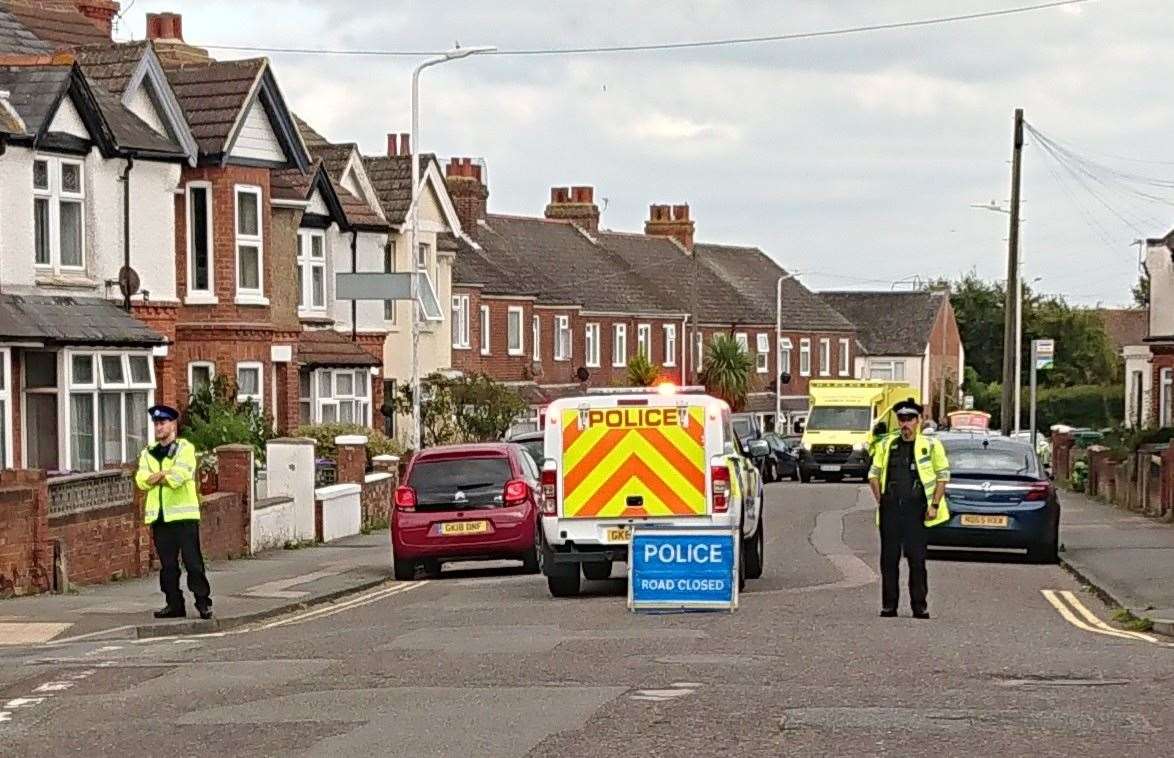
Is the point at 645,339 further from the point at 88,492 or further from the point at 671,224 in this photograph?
the point at 88,492

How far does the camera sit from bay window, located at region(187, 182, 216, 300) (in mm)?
36188

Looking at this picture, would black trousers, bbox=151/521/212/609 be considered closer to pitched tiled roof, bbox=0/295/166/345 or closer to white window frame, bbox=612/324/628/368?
pitched tiled roof, bbox=0/295/166/345

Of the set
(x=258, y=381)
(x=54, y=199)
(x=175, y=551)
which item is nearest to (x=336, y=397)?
(x=258, y=381)

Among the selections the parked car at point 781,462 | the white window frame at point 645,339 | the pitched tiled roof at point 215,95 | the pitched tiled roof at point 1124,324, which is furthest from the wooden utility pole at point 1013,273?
the pitched tiled roof at point 1124,324

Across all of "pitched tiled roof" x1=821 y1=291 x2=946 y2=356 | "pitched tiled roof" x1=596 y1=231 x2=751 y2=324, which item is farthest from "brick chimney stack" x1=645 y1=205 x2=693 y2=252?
"pitched tiled roof" x1=821 y1=291 x2=946 y2=356

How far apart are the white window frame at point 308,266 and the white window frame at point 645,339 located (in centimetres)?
3364

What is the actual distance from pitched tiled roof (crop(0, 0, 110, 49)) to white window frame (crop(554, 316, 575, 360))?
3094cm

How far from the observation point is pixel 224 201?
36250 millimetres

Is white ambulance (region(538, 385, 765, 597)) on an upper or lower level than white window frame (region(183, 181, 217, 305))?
lower

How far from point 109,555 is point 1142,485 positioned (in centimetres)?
2159

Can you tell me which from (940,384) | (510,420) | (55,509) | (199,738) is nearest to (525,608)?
(55,509)

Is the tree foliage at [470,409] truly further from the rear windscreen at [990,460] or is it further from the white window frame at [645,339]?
the white window frame at [645,339]

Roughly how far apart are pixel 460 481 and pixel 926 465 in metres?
8.39

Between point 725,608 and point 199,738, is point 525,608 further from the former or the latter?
point 199,738
